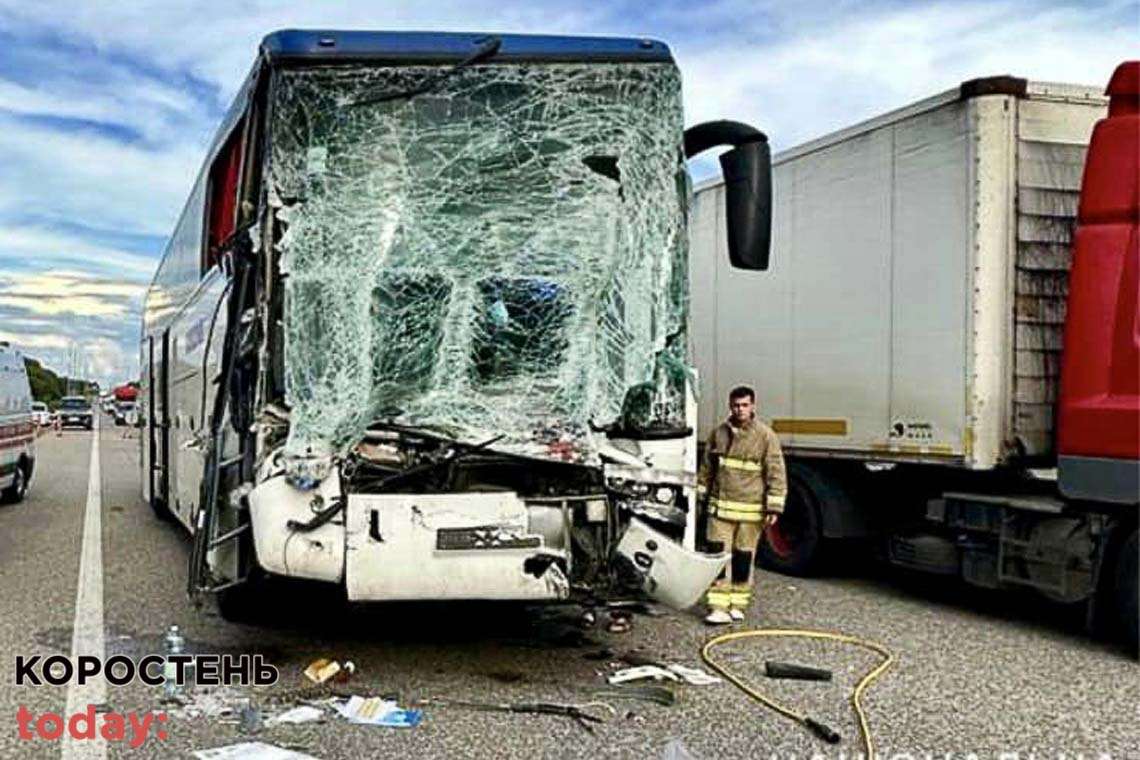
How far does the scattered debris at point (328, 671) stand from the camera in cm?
637

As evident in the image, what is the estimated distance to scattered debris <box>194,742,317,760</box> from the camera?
508 cm

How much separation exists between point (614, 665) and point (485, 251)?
2312 millimetres

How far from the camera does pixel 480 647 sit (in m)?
7.18

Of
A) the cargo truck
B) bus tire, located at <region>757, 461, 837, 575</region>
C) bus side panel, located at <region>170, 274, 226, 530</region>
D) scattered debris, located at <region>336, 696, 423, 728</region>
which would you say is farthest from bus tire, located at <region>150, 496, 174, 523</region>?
scattered debris, located at <region>336, 696, 423, 728</region>

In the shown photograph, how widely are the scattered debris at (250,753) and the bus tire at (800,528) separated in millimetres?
5499

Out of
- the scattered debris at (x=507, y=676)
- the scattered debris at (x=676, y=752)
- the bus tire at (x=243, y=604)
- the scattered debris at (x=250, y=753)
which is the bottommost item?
the scattered debris at (x=507, y=676)

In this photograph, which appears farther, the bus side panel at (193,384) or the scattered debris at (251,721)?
the bus side panel at (193,384)

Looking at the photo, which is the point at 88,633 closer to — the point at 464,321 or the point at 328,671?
the point at 328,671

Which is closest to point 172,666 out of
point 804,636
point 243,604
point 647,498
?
point 243,604

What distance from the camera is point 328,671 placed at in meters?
6.46

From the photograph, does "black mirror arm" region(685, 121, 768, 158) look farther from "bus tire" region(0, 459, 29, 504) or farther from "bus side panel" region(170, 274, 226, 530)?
"bus tire" region(0, 459, 29, 504)

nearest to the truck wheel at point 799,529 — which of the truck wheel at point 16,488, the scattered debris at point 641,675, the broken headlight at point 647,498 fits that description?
the scattered debris at point 641,675

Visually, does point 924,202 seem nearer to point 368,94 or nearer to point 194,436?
point 368,94

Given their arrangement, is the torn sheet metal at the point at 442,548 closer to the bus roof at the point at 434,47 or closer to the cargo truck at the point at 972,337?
the bus roof at the point at 434,47
